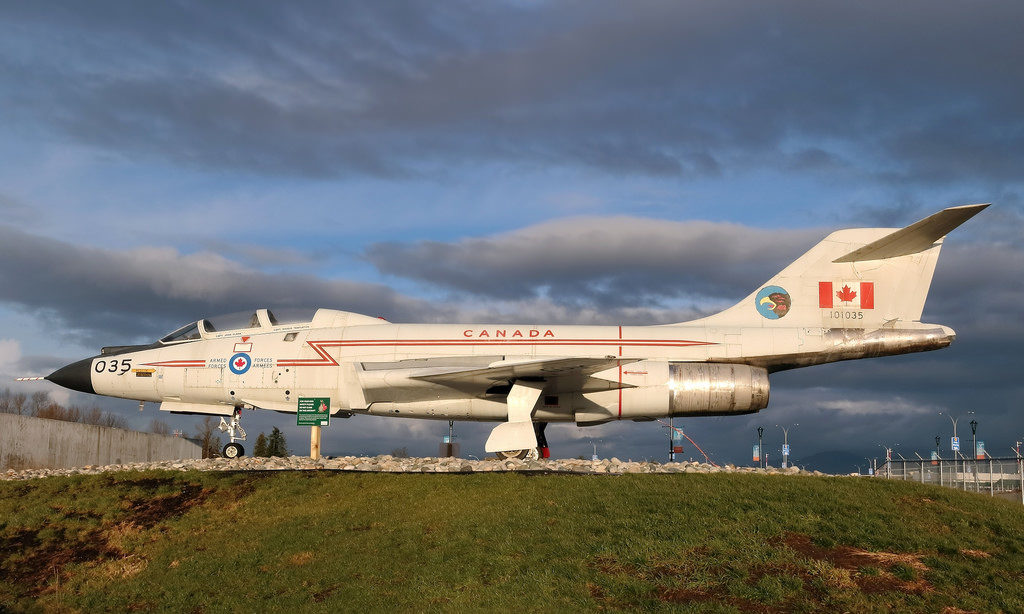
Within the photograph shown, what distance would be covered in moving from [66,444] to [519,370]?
21.7 meters

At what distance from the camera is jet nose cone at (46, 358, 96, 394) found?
19.7m

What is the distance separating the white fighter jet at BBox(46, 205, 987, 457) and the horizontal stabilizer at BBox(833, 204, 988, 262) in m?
0.04

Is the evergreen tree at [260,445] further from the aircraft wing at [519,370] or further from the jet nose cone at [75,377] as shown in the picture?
the aircraft wing at [519,370]

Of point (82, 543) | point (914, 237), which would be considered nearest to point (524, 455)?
point (82, 543)

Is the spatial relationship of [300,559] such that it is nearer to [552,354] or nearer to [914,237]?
[552,354]

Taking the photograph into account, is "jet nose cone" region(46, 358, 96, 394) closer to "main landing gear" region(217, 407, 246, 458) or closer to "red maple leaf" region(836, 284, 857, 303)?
"main landing gear" region(217, 407, 246, 458)

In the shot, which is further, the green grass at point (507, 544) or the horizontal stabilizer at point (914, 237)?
the horizontal stabilizer at point (914, 237)

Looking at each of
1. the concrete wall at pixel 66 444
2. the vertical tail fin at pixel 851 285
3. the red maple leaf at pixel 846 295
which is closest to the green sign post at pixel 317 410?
the vertical tail fin at pixel 851 285

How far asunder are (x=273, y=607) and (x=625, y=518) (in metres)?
5.11

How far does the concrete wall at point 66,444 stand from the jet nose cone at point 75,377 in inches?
333

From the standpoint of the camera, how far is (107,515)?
14344mm

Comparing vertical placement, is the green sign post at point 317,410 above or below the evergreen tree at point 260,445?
above

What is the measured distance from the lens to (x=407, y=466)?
1883 cm

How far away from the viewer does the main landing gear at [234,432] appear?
1945 cm
